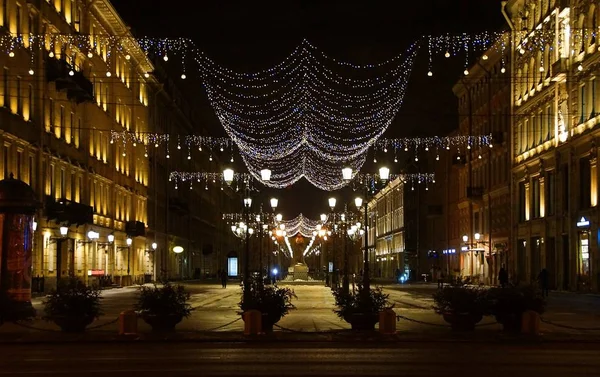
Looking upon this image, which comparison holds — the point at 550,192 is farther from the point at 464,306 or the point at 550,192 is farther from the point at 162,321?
the point at 162,321

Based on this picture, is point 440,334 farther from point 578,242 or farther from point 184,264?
point 184,264

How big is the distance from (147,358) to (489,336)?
10.4m

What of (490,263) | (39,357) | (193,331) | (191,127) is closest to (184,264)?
(191,127)

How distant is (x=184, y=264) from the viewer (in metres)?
112

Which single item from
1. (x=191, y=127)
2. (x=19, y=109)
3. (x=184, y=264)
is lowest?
(x=184, y=264)

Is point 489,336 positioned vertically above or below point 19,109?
below

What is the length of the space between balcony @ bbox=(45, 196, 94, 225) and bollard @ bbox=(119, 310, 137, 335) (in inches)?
1044

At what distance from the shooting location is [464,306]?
27.9 m

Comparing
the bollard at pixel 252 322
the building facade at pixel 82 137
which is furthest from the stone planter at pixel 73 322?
the building facade at pixel 82 137

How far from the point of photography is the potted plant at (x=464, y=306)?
90.6 ft

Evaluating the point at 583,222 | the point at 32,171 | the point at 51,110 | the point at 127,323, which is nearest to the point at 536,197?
the point at 583,222

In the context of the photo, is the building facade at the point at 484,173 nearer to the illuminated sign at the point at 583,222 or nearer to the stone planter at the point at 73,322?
the illuminated sign at the point at 583,222

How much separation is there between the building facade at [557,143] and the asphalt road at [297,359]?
2743 cm

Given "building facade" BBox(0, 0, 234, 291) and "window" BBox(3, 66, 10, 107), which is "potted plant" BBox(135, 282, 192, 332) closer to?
"building facade" BBox(0, 0, 234, 291)
